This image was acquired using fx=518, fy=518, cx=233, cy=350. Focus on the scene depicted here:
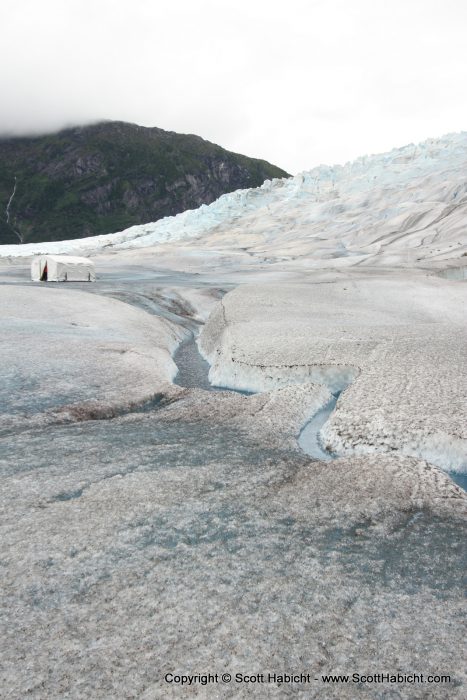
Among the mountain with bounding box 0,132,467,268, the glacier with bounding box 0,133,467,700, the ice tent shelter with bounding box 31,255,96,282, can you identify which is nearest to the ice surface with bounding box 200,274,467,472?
the glacier with bounding box 0,133,467,700

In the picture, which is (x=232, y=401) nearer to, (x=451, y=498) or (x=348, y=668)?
(x=451, y=498)

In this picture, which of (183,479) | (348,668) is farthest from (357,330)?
(348,668)

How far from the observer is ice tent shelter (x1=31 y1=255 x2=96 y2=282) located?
2956cm

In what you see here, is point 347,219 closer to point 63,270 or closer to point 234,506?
point 63,270

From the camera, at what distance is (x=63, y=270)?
2961 centimetres

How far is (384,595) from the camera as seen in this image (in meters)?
3.34

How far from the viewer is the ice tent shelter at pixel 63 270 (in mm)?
29562

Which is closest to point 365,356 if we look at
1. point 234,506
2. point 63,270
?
point 234,506

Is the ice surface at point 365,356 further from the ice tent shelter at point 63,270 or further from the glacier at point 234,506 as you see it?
the ice tent shelter at point 63,270

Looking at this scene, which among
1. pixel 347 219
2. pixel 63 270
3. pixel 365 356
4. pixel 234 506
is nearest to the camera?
pixel 234 506

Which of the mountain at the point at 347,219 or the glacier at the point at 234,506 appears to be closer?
the glacier at the point at 234,506

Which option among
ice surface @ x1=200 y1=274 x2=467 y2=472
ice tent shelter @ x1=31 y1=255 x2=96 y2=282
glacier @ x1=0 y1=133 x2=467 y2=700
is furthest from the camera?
ice tent shelter @ x1=31 y1=255 x2=96 y2=282

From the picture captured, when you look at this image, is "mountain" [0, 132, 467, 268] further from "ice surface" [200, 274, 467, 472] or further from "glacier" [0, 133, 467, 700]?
"glacier" [0, 133, 467, 700]

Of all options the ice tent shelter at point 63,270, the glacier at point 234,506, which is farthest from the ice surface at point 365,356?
the ice tent shelter at point 63,270
